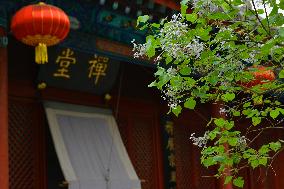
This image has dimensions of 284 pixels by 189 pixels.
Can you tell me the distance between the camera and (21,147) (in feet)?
27.2

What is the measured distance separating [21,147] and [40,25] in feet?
8.12

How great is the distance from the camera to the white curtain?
8.24 meters

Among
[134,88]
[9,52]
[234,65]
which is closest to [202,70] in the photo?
[234,65]

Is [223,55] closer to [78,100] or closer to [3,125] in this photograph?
[3,125]

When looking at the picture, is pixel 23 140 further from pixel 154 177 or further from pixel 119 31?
pixel 154 177

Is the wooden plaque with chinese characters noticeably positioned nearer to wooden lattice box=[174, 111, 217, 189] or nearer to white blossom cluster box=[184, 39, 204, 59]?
wooden lattice box=[174, 111, 217, 189]

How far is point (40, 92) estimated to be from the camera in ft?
28.1

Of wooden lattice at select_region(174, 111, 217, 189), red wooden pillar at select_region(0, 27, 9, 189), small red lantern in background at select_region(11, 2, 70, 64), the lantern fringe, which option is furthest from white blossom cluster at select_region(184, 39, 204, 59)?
wooden lattice at select_region(174, 111, 217, 189)

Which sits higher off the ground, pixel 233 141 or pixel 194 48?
pixel 194 48

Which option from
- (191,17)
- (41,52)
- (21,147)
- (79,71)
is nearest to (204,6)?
(191,17)

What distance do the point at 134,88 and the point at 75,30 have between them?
2.56 m

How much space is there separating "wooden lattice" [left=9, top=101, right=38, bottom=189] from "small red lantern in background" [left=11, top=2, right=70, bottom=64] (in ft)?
6.25

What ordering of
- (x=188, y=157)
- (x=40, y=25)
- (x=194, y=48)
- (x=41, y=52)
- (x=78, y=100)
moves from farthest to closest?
1. (x=188, y=157)
2. (x=78, y=100)
3. (x=41, y=52)
4. (x=40, y=25)
5. (x=194, y=48)

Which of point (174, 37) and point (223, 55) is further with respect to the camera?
point (223, 55)
